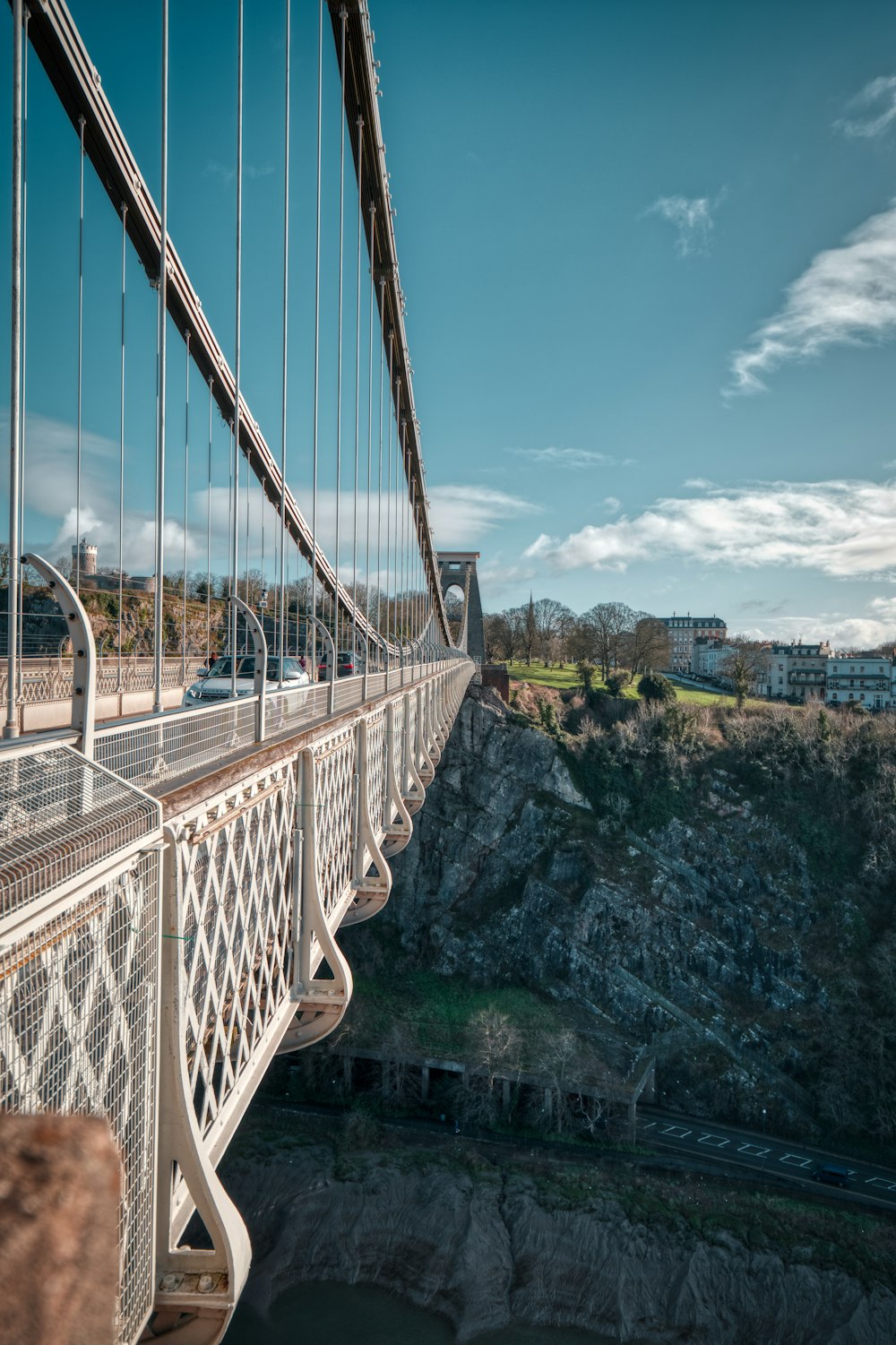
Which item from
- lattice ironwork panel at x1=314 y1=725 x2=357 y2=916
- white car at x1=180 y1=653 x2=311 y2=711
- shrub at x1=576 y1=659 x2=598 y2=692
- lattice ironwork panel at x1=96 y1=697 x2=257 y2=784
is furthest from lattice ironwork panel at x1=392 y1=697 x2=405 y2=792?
shrub at x1=576 y1=659 x2=598 y2=692

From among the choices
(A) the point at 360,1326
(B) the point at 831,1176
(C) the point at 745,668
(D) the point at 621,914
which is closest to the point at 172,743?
(A) the point at 360,1326

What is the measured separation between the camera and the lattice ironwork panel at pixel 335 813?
562 cm

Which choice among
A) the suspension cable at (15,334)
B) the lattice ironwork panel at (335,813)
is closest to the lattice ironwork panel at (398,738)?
the lattice ironwork panel at (335,813)

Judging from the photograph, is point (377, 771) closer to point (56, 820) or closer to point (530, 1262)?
point (56, 820)

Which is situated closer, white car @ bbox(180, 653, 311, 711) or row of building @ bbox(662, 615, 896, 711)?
white car @ bbox(180, 653, 311, 711)

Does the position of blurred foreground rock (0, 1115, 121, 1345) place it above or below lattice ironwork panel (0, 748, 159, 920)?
above

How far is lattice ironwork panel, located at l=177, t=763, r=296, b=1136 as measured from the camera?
311cm

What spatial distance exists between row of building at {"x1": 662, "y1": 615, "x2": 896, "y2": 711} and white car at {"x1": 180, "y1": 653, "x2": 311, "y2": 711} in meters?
54.4

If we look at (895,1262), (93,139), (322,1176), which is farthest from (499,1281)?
(93,139)

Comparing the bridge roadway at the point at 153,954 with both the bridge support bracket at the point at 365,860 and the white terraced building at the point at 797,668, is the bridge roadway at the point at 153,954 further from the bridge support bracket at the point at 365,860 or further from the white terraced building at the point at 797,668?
the white terraced building at the point at 797,668

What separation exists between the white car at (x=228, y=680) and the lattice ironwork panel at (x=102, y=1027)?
395 centimetres

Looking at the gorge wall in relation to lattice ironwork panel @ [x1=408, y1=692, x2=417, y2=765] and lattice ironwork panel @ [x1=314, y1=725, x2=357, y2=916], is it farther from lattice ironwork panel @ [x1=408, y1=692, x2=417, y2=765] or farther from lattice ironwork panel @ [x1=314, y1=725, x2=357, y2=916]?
lattice ironwork panel @ [x1=314, y1=725, x2=357, y2=916]

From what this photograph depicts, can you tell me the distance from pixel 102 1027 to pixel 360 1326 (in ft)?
64.4

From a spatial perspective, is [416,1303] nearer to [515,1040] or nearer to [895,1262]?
[515,1040]
